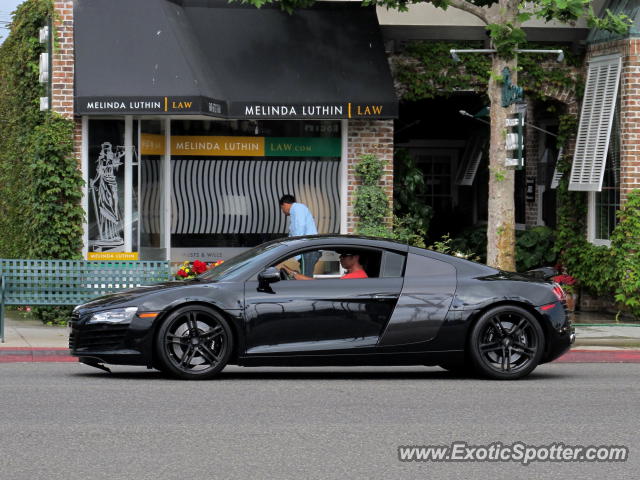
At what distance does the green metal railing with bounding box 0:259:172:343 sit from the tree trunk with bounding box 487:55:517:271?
4.57 m

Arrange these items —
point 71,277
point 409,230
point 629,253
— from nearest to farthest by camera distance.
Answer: point 71,277 < point 629,253 < point 409,230

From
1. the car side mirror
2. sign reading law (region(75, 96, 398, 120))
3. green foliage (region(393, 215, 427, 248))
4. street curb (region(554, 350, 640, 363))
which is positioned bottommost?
street curb (region(554, 350, 640, 363))

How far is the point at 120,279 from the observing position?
50.4 feet

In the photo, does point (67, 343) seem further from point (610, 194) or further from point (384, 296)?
point (610, 194)

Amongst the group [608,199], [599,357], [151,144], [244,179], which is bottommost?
[599,357]

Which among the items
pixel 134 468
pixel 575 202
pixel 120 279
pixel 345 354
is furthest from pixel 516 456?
pixel 575 202

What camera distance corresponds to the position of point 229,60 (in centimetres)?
1762

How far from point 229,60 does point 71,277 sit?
4390 millimetres

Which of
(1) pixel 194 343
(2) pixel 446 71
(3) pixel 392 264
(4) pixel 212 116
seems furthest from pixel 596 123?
(1) pixel 194 343

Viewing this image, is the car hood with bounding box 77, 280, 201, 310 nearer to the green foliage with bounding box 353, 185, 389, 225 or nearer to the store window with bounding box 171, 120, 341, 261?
the store window with bounding box 171, 120, 341, 261

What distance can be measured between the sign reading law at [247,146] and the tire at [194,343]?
7406 mm

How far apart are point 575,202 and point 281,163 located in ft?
17.4

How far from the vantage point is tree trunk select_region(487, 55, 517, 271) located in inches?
627

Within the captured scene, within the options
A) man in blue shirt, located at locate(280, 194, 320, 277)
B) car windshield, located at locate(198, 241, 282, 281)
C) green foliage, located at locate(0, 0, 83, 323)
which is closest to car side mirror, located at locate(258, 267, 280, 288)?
car windshield, located at locate(198, 241, 282, 281)
